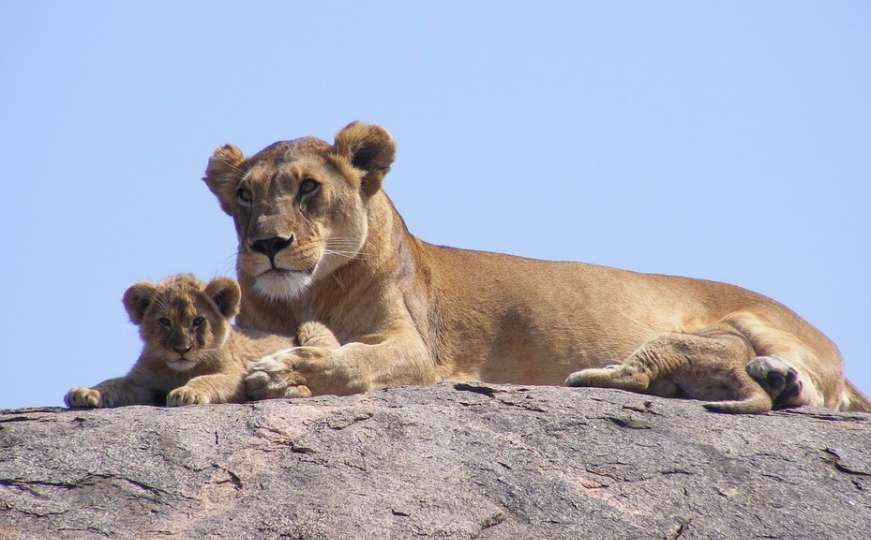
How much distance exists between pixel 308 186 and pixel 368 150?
23.4 inches

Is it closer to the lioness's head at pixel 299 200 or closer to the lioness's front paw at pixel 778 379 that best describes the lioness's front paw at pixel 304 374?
the lioness's head at pixel 299 200

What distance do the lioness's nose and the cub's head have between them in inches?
29.3

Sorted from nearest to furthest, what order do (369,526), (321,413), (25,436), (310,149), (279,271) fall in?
(369,526), (25,436), (321,413), (279,271), (310,149)

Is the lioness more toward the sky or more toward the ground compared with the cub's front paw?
more toward the sky

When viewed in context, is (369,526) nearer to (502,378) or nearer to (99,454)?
(99,454)

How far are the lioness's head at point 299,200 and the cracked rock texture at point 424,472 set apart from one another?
3.86 feet

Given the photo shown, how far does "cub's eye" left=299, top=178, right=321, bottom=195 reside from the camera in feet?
27.8

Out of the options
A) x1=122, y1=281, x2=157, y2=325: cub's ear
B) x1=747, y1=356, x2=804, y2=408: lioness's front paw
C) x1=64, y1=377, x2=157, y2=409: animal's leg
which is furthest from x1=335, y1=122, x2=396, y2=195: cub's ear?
x1=747, y1=356, x2=804, y2=408: lioness's front paw

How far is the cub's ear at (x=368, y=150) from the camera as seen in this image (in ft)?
29.0

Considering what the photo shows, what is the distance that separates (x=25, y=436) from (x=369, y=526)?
155cm

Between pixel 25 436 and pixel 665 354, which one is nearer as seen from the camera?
pixel 25 436

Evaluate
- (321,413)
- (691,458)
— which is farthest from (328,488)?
(691,458)

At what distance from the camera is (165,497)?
19.4ft

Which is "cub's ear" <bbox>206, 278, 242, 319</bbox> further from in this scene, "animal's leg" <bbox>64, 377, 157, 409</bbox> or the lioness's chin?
the lioness's chin
